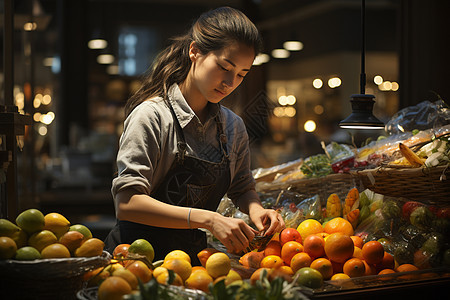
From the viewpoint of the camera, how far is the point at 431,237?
2.18m

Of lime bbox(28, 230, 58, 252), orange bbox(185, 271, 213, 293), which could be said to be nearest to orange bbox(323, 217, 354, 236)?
orange bbox(185, 271, 213, 293)

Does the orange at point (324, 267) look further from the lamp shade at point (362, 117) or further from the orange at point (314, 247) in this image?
the lamp shade at point (362, 117)

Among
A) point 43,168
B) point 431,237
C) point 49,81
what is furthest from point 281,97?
point 431,237

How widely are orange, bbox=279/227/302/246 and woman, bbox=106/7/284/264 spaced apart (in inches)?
1.5

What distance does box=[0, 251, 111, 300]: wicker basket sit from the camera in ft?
4.91

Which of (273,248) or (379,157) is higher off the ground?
(379,157)

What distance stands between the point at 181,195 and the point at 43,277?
731 mm

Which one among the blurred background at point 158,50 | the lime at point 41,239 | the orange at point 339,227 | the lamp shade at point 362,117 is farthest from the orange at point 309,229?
the blurred background at point 158,50

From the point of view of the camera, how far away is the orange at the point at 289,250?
6.40 feet

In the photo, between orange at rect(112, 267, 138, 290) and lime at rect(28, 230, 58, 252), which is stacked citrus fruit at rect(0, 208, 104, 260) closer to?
lime at rect(28, 230, 58, 252)

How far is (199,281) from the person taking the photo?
1.60 meters

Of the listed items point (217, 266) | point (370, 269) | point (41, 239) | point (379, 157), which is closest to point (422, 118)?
point (379, 157)

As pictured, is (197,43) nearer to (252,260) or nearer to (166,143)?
(166,143)

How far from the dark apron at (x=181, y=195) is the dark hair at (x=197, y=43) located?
0.15 meters
